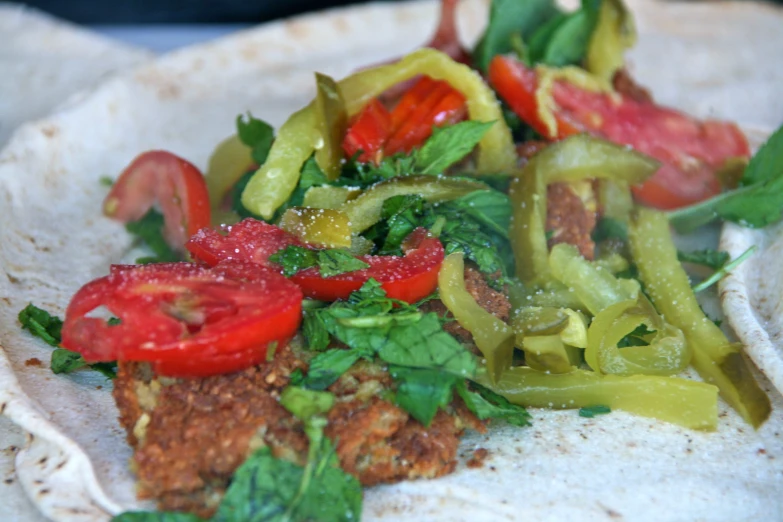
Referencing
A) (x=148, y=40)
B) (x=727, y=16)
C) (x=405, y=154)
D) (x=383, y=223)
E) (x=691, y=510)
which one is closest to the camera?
(x=691, y=510)

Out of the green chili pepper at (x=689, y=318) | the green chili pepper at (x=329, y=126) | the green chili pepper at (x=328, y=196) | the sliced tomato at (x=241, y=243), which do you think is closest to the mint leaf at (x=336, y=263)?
the sliced tomato at (x=241, y=243)

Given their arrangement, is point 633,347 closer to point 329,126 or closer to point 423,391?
point 423,391

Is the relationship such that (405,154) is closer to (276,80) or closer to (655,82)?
(276,80)

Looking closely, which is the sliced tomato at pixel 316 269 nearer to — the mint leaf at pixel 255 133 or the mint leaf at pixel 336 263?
the mint leaf at pixel 336 263

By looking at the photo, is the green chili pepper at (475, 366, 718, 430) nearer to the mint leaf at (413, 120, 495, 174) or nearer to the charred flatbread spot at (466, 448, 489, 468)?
the charred flatbread spot at (466, 448, 489, 468)

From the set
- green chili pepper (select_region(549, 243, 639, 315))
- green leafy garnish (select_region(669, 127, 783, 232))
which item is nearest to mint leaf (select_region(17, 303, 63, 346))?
green chili pepper (select_region(549, 243, 639, 315))

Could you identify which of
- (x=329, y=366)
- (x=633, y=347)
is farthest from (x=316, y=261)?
(x=633, y=347)

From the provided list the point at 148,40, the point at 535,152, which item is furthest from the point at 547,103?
the point at 148,40
